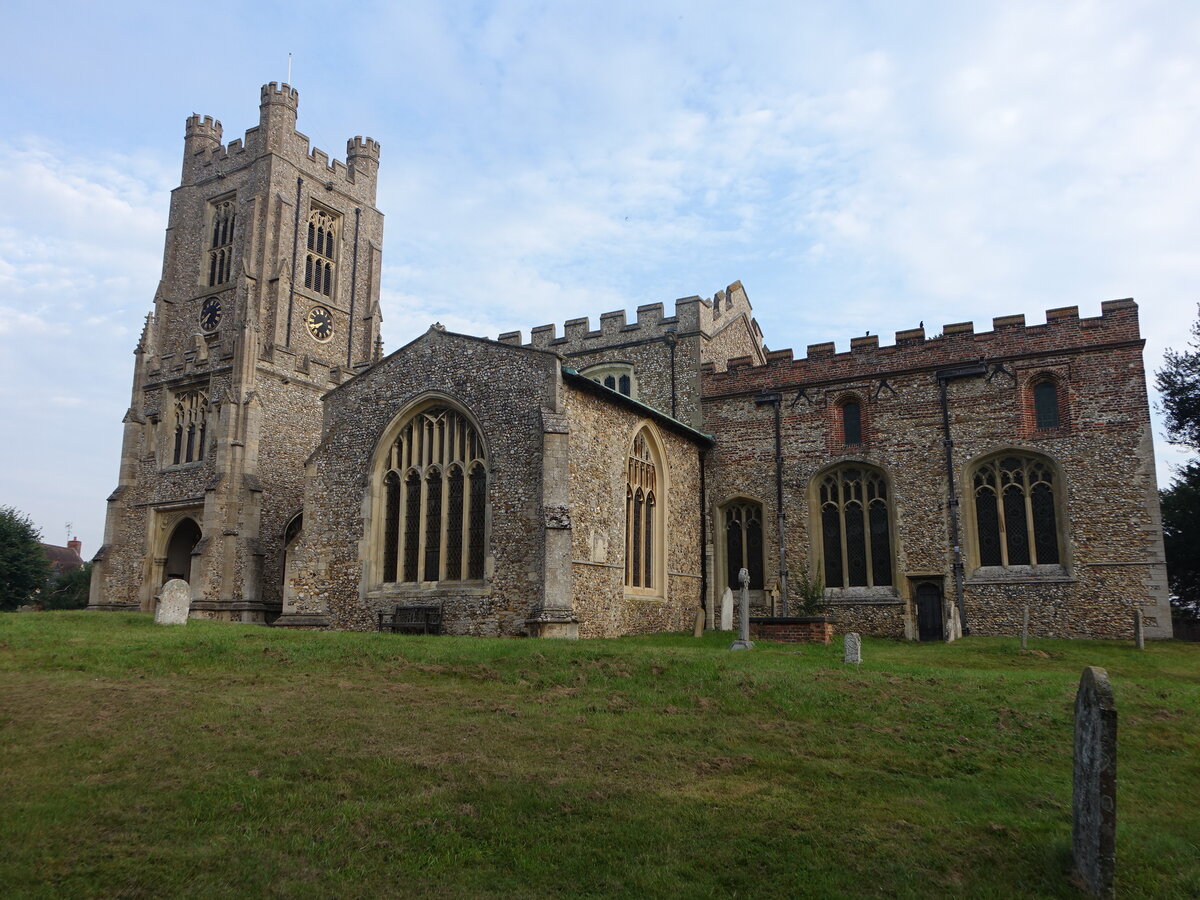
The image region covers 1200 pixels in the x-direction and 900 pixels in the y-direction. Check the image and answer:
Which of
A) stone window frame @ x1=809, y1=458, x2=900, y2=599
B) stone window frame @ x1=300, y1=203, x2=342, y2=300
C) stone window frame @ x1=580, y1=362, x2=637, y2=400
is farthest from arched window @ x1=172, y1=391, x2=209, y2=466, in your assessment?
stone window frame @ x1=809, y1=458, x2=900, y2=599

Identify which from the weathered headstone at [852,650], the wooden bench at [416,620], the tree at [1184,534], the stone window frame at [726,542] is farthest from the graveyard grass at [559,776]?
the tree at [1184,534]

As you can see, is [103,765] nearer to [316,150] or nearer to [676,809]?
[676,809]

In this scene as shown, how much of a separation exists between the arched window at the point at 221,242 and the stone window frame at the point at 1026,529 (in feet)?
98.6

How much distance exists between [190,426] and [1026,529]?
2978 centimetres

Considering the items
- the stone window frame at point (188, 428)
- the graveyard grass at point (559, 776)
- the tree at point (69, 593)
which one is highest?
the stone window frame at point (188, 428)

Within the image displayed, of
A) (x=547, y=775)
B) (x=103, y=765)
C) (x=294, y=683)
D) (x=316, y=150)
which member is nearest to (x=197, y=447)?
(x=316, y=150)

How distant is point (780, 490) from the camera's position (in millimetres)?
25875

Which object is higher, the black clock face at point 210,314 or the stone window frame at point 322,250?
the stone window frame at point 322,250

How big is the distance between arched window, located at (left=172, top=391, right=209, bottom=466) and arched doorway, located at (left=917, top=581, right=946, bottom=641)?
26077 mm

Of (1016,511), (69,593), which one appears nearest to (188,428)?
(69,593)

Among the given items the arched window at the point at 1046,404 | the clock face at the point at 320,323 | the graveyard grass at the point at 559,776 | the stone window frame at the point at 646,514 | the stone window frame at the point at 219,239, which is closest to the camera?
the graveyard grass at the point at 559,776

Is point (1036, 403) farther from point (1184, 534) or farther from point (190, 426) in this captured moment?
point (190, 426)

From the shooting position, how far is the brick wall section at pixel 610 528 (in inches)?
801

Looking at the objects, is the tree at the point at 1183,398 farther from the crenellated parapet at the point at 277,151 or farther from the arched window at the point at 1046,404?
the crenellated parapet at the point at 277,151
